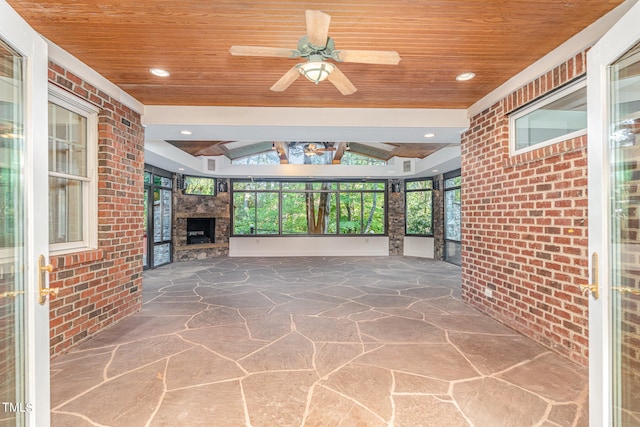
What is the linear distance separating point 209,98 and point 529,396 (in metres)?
3.94

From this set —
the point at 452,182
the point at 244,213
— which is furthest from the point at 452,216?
the point at 244,213

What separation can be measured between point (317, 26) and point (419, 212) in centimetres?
727

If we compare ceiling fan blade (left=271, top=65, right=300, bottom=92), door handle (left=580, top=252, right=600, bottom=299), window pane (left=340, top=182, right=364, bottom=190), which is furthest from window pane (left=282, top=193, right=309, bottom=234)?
door handle (left=580, top=252, right=600, bottom=299)

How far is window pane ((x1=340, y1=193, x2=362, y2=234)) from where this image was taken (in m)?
8.80

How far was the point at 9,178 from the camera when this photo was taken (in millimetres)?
1226

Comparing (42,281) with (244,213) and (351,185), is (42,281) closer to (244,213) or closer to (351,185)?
(244,213)

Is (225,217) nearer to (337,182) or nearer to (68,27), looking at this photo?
(337,182)

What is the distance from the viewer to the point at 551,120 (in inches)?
105

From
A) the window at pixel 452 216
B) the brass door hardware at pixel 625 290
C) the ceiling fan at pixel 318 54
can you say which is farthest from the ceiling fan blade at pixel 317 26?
the window at pixel 452 216

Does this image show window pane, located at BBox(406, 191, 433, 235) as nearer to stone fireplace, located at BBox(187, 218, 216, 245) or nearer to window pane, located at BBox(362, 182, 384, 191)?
window pane, located at BBox(362, 182, 384, 191)

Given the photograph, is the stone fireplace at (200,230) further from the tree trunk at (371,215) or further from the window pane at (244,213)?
the tree trunk at (371,215)

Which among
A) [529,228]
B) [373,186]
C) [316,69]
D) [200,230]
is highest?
[316,69]

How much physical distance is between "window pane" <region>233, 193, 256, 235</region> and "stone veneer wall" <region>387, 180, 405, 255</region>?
4031 mm

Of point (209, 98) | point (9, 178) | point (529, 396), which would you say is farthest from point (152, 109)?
point (529, 396)
